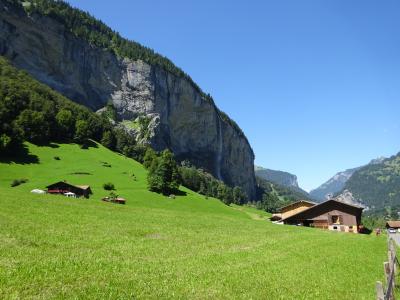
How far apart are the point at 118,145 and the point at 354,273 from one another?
164m

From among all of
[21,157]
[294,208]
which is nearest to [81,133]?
[21,157]

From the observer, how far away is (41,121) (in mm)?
141375

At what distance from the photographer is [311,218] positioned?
82.2 m

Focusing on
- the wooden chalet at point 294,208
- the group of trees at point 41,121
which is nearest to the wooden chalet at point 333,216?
the wooden chalet at point 294,208

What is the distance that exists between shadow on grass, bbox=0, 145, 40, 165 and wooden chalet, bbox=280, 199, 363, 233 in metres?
79.0

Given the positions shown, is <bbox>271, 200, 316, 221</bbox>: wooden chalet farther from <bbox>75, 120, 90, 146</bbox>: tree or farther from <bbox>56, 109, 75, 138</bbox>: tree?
<bbox>56, 109, 75, 138</bbox>: tree

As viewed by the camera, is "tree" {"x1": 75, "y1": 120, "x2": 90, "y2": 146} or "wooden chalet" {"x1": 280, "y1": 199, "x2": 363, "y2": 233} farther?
"tree" {"x1": 75, "y1": 120, "x2": 90, "y2": 146}

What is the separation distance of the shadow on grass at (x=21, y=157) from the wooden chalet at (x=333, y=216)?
79.0 meters

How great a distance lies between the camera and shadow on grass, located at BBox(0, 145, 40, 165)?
115m

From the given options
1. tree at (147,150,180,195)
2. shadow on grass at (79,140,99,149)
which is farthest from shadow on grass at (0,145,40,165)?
tree at (147,150,180,195)

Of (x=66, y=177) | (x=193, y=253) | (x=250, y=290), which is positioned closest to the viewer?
(x=250, y=290)

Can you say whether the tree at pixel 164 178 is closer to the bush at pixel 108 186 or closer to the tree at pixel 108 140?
the bush at pixel 108 186

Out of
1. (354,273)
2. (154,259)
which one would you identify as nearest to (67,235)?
(154,259)

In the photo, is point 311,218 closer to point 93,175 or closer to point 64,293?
point 93,175
